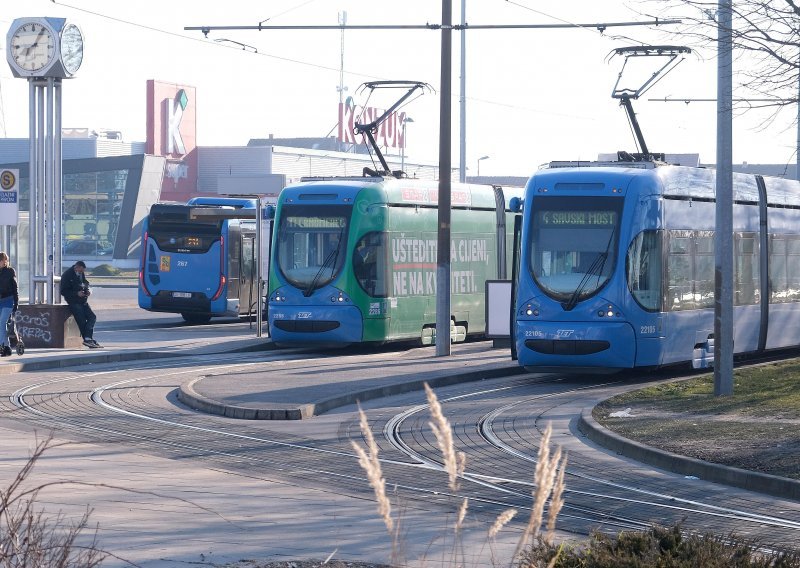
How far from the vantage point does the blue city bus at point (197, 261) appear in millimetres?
35188

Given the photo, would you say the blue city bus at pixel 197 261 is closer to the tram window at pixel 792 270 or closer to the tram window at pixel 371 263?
the tram window at pixel 371 263

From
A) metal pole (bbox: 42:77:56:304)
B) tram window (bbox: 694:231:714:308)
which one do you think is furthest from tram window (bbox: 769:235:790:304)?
metal pole (bbox: 42:77:56:304)

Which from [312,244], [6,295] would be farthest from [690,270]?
[6,295]

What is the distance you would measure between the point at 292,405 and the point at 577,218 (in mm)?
5941

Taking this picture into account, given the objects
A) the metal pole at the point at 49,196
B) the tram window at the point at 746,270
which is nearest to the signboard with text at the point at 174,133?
the metal pole at the point at 49,196

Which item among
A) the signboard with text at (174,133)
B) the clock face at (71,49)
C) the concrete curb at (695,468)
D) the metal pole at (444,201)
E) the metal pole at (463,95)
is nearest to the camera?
the concrete curb at (695,468)

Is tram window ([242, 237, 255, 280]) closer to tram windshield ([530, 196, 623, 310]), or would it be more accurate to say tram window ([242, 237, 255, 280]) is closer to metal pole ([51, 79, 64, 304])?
metal pole ([51, 79, 64, 304])

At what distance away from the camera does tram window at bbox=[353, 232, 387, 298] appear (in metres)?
24.8

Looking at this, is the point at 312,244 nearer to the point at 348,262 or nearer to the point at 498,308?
the point at 348,262

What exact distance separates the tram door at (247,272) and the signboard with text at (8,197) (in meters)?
11.8

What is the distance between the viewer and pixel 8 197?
80.0 ft

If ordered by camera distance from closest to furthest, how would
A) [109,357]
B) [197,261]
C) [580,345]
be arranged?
[580,345] < [109,357] < [197,261]

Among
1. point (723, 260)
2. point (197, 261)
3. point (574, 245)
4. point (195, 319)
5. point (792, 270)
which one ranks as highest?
point (574, 245)

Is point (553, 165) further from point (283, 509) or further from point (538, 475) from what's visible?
point (538, 475)
